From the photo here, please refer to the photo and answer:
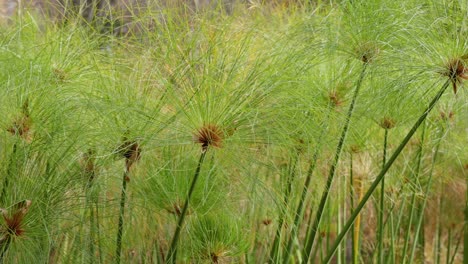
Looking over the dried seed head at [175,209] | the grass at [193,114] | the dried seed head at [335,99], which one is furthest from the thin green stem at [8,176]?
the dried seed head at [335,99]

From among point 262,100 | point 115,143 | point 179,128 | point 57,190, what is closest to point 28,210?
point 57,190

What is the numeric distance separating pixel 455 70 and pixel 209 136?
1.42 ft

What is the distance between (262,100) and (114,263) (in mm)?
446

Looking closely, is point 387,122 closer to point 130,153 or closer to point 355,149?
point 355,149

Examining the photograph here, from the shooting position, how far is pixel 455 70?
1230 mm

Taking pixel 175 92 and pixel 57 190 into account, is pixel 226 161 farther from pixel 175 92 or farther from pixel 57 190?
pixel 57 190

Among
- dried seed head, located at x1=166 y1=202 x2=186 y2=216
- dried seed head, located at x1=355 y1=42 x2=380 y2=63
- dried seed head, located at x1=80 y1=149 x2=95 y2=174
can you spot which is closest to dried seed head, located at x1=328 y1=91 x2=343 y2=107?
dried seed head, located at x1=355 y1=42 x2=380 y2=63

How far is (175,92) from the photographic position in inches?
50.2

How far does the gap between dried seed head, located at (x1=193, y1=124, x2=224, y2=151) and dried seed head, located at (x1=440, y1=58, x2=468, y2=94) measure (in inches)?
15.9

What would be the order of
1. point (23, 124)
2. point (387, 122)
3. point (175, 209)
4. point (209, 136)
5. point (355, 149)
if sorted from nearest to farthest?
point (209, 136), point (23, 124), point (175, 209), point (387, 122), point (355, 149)

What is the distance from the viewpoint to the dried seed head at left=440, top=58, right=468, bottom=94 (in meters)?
1.23

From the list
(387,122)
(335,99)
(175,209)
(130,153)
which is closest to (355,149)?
(387,122)

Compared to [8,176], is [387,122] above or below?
above

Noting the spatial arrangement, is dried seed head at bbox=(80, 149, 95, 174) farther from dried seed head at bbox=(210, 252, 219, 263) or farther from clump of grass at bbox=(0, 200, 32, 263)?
dried seed head at bbox=(210, 252, 219, 263)
